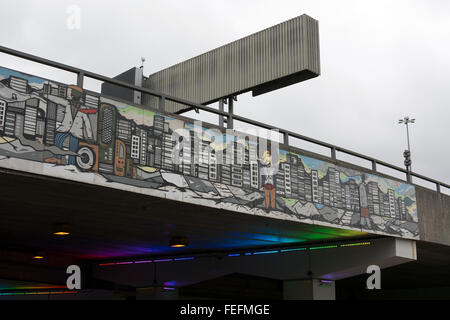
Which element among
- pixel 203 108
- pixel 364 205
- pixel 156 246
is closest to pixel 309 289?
pixel 364 205

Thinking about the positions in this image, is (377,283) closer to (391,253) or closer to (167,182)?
(391,253)

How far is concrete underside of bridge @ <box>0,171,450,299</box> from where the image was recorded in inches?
552

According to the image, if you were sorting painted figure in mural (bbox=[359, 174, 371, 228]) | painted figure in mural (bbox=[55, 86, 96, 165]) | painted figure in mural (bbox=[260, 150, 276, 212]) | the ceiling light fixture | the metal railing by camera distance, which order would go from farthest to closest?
1. painted figure in mural (bbox=[359, 174, 371, 228])
2. the ceiling light fixture
3. painted figure in mural (bbox=[260, 150, 276, 212])
4. the metal railing
5. painted figure in mural (bbox=[55, 86, 96, 165])

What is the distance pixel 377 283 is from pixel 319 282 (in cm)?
201

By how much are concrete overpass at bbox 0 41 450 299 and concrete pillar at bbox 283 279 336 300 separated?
0.15 feet

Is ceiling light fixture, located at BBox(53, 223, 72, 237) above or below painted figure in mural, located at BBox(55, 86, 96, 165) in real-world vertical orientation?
below

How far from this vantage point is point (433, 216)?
69.6 ft

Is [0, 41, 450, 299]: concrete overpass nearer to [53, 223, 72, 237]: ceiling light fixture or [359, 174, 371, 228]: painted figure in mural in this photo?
[359, 174, 371, 228]: painted figure in mural

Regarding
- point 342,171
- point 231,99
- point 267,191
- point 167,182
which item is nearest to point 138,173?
point 167,182

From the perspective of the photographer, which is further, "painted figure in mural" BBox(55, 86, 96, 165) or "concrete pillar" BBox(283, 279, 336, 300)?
"concrete pillar" BBox(283, 279, 336, 300)

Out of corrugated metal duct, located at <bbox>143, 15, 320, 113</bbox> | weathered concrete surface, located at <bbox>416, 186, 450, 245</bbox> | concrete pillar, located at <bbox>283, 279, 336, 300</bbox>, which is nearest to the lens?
corrugated metal duct, located at <bbox>143, 15, 320, 113</bbox>

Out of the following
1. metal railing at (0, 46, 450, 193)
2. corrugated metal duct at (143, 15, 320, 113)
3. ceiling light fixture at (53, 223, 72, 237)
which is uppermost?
corrugated metal duct at (143, 15, 320, 113)

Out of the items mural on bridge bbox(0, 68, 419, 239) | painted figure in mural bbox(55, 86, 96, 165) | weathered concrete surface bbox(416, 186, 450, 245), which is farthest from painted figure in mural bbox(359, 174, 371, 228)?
painted figure in mural bbox(55, 86, 96, 165)

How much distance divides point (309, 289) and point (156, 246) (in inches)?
219
